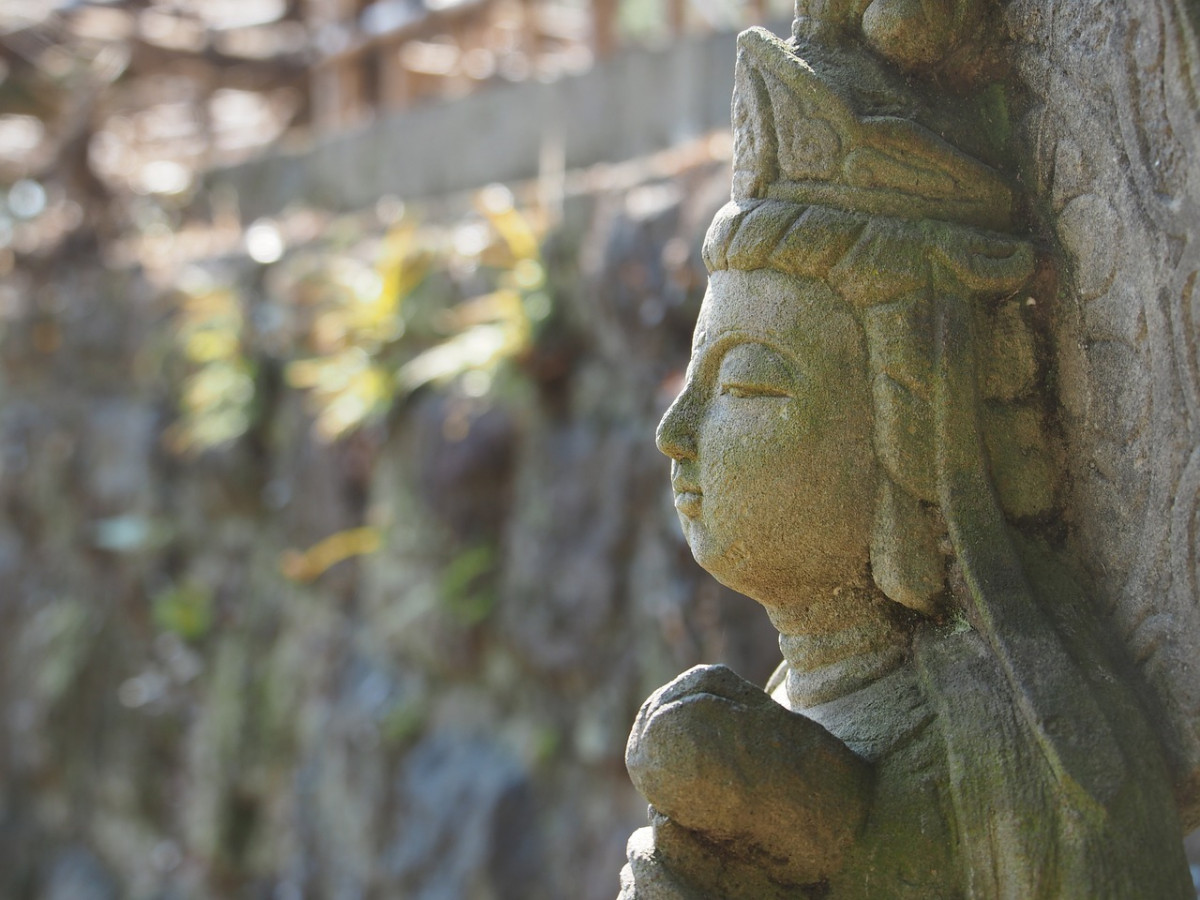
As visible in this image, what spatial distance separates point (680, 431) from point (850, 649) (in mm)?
429

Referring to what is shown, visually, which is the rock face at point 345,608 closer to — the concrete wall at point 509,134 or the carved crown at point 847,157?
the concrete wall at point 509,134

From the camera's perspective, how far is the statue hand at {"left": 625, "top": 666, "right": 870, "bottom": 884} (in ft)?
5.59

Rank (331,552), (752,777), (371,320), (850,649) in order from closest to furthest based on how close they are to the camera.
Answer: (752,777) < (850,649) < (371,320) < (331,552)

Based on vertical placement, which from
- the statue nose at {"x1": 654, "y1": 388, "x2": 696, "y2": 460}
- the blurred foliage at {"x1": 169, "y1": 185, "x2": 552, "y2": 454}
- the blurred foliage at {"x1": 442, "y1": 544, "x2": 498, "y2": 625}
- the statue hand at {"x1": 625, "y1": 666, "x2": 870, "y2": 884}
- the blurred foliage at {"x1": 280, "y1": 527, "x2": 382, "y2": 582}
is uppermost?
the statue nose at {"x1": 654, "y1": 388, "x2": 696, "y2": 460}

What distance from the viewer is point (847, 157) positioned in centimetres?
186

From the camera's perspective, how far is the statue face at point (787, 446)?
1.85 m

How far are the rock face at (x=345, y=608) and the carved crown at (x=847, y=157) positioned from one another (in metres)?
2.98

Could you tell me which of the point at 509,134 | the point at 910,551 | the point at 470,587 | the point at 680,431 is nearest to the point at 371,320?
the point at 470,587

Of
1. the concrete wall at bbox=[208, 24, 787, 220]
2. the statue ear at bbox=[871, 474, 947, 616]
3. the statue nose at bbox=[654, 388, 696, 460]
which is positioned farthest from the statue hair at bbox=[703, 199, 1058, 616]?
the concrete wall at bbox=[208, 24, 787, 220]

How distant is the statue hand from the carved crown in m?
0.75

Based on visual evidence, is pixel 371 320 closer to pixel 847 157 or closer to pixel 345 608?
pixel 345 608

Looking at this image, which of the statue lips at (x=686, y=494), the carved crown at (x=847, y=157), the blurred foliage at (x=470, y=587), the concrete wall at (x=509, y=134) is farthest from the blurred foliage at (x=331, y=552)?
the carved crown at (x=847, y=157)

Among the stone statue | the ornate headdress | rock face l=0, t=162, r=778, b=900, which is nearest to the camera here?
the stone statue

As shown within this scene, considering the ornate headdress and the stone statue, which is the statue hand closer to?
the stone statue
